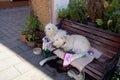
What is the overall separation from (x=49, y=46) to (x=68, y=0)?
3.81 ft

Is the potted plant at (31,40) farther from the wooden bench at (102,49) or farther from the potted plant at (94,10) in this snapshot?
the potted plant at (94,10)

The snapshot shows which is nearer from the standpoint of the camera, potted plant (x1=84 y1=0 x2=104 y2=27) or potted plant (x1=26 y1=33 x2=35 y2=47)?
potted plant (x1=84 y1=0 x2=104 y2=27)

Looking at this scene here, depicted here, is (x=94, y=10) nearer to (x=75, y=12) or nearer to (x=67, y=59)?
(x=75, y=12)

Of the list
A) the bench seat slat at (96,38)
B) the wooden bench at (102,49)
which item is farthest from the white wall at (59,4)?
the wooden bench at (102,49)

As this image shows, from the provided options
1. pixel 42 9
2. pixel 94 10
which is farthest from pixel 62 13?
pixel 94 10

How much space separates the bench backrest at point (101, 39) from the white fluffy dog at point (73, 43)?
0.42 feet

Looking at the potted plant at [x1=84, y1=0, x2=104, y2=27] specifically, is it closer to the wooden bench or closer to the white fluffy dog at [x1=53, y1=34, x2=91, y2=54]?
the wooden bench

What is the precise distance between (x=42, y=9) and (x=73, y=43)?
1222mm

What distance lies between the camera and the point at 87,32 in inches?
97.2

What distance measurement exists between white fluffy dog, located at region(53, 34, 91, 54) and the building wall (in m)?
0.90

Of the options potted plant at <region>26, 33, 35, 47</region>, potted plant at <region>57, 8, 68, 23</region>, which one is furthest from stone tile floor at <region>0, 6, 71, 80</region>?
potted plant at <region>57, 8, 68, 23</region>

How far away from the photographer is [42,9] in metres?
3.16

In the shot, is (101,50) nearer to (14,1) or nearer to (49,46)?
(49,46)

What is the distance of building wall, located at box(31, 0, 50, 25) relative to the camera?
3038 mm
